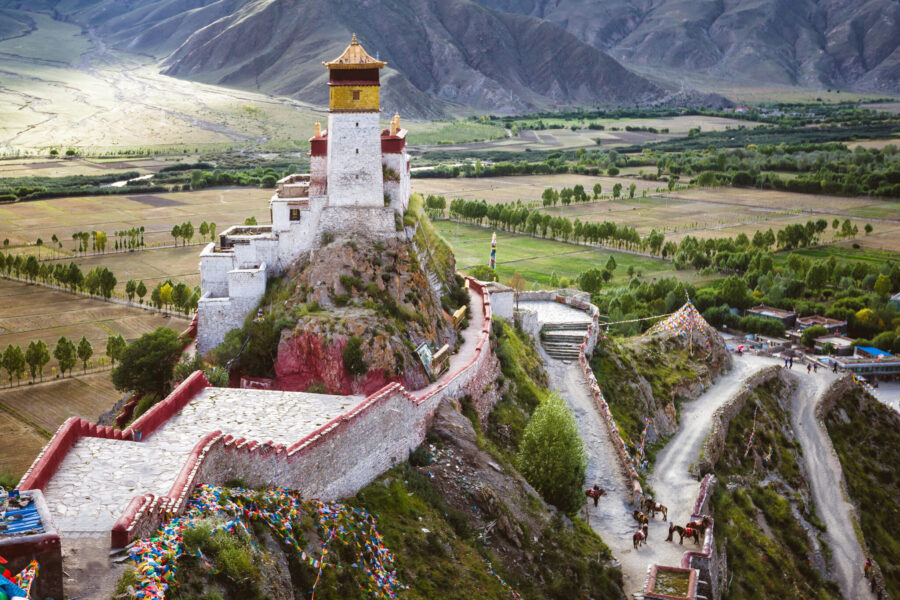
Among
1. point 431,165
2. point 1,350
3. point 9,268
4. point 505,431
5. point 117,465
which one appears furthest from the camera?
point 431,165

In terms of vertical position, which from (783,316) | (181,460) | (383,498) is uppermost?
(181,460)

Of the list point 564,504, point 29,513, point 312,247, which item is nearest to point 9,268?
point 312,247

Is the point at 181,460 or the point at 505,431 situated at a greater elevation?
the point at 181,460

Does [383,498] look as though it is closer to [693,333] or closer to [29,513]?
[29,513]

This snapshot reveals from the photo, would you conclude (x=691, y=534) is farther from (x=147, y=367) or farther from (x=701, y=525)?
(x=147, y=367)

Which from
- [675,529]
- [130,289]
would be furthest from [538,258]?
[675,529]

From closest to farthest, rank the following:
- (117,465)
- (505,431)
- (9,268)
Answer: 1. (117,465)
2. (505,431)
3. (9,268)

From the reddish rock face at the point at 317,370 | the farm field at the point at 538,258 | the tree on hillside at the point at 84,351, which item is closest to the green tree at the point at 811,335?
the farm field at the point at 538,258

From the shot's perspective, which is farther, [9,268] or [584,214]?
[584,214]
